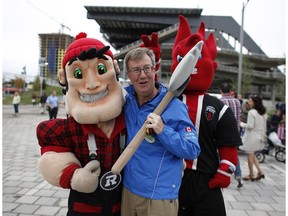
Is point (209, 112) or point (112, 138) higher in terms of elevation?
point (209, 112)

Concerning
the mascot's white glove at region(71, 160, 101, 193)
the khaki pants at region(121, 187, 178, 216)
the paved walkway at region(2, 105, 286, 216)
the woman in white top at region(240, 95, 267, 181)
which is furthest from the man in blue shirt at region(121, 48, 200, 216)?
the woman in white top at region(240, 95, 267, 181)

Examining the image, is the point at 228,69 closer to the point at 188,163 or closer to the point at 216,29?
the point at 216,29

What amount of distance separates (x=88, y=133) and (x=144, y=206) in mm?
617

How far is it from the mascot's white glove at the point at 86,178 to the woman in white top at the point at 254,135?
4.69m

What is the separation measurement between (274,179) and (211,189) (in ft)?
14.2

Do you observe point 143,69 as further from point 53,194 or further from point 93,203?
point 53,194

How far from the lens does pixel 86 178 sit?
5.79 feet

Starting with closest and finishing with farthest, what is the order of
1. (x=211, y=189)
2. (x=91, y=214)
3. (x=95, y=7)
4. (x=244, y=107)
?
(x=91, y=214) → (x=211, y=189) → (x=244, y=107) → (x=95, y=7)

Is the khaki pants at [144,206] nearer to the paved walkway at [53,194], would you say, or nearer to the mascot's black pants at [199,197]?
the mascot's black pants at [199,197]

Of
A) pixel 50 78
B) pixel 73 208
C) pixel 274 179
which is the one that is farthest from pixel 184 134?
pixel 50 78

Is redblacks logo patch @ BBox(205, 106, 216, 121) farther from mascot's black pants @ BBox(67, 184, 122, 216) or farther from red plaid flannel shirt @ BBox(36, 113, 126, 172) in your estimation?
mascot's black pants @ BBox(67, 184, 122, 216)

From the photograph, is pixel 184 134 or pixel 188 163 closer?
pixel 184 134

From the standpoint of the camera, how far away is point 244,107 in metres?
8.80

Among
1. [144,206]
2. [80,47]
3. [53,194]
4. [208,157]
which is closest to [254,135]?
[208,157]
